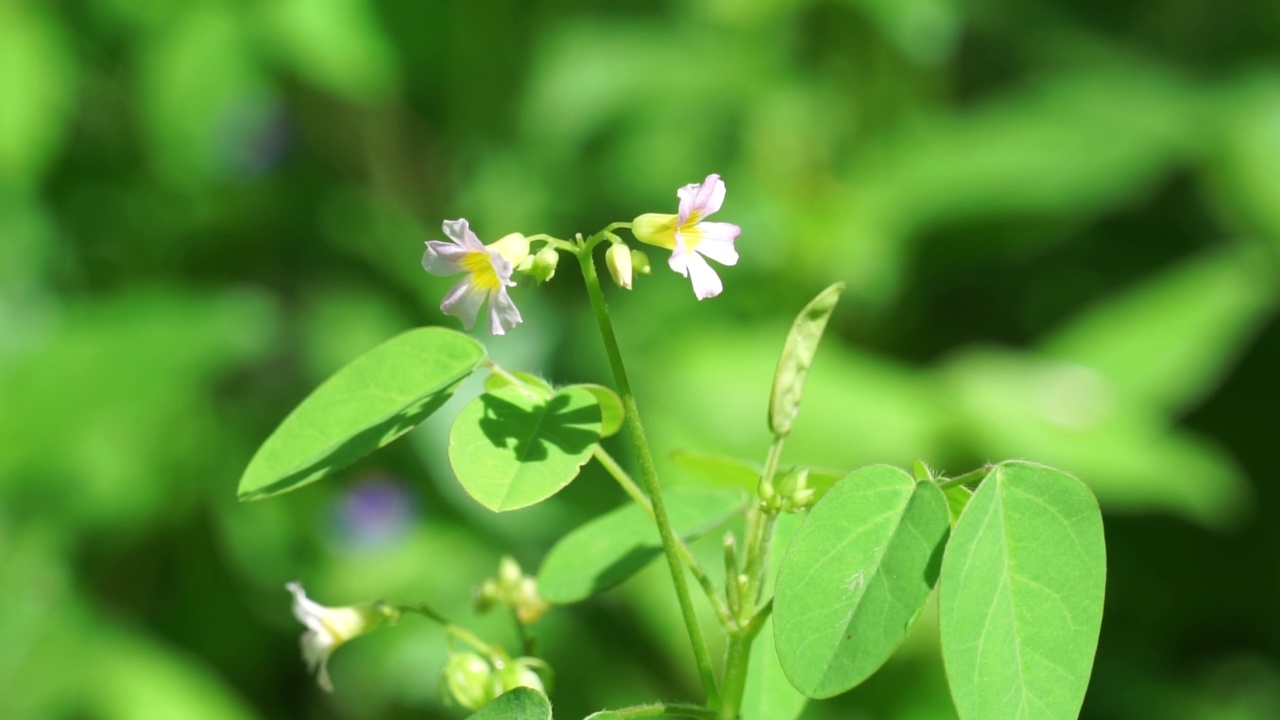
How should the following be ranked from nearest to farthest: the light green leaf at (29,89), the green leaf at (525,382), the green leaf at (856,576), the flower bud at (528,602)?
the green leaf at (856,576) < the green leaf at (525,382) < the flower bud at (528,602) < the light green leaf at (29,89)

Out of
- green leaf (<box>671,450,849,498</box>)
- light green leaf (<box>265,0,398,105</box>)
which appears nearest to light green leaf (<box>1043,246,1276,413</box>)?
light green leaf (<box>265,0,398,105</box>)

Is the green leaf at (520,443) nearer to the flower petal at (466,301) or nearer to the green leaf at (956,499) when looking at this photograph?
the flower petal at (466,301)

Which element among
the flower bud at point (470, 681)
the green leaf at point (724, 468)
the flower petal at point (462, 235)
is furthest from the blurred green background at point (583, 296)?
the flower petal at point (462, 235)

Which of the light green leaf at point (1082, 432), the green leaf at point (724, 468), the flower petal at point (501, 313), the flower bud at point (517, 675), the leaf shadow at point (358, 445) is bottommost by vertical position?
the light green leaf at point (1082, 432)

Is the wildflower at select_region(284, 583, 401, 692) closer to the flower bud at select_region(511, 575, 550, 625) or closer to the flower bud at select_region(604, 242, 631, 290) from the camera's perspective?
the flower bud at select_region(511, 575, 550, 625)

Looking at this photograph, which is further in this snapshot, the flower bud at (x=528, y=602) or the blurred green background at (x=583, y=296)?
the blurred green background at (x=583, y=296)

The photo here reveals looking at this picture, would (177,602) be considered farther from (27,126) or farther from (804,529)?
(804,529)

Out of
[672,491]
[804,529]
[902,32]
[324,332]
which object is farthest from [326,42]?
[804,529]
